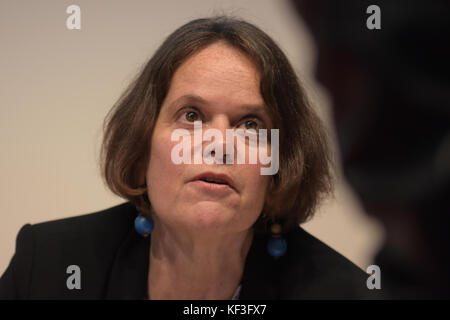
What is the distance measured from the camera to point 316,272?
3.93ft

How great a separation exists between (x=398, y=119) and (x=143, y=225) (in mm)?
964

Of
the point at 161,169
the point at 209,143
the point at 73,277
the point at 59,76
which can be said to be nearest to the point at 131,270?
the point at 73,277

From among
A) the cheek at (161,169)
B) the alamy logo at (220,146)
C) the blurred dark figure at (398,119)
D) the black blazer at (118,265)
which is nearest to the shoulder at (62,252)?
the black blazer at (118,265)

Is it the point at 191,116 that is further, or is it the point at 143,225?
the point at 143,225

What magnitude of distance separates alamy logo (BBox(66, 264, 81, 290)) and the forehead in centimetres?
50

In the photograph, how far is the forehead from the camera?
3.44 feet

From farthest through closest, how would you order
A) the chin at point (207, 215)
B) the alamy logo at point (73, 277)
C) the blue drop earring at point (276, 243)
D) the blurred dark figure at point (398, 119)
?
the blue drop earring at point (276, 243), the alamy logo at point (73, 277), the chin at point (207, 215), the blurred dark figure at point (398, 119)

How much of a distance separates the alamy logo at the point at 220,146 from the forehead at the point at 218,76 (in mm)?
80

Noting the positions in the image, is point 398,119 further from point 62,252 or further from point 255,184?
point 62,252

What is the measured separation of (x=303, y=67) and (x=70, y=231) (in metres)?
0.78

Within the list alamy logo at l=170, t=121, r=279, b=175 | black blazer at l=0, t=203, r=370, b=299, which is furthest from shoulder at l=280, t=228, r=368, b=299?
alamy logo at l=170, t=121, r=279, b=175

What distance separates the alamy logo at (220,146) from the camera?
1.02m

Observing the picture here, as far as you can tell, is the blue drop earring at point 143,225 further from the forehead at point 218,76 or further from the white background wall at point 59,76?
the forehead at point 218,76
